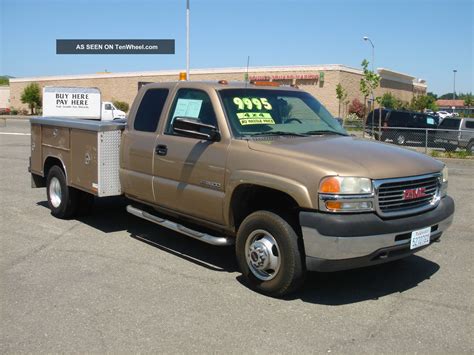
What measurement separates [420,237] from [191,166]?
232cm

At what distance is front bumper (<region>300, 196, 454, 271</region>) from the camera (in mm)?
4180

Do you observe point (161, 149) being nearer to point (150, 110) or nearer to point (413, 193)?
point (150, 110)

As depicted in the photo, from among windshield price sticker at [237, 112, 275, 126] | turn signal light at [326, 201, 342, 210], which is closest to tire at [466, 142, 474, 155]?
windshield price sticker at [237, 112, 275, 126]

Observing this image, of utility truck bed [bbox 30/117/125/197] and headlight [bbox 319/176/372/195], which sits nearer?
headlight [bbox 319/176/372/195]

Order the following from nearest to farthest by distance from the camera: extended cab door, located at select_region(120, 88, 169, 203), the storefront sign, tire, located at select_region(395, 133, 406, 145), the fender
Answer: the fender
extended cab door, located at select_region(120, 88, 169, 203)
tire, located at select_region(395, 133, 406, 145)
the storefront sign

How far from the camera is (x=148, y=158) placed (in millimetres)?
6031

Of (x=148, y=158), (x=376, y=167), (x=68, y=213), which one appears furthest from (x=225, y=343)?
(x=68, y=213)

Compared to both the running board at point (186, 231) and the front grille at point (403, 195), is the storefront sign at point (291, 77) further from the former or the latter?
the front grille at point (403, 195)

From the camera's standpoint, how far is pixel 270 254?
15.4 ft

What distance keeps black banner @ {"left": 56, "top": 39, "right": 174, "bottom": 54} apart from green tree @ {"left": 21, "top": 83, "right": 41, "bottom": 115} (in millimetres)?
42245

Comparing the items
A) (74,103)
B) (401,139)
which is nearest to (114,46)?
(401,139)

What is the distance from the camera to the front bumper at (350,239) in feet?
13.7

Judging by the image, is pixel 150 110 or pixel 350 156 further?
pixel 150 110

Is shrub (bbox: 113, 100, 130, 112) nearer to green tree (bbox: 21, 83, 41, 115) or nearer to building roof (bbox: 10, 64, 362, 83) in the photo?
building roof (bbox: 10, 64, 362, 83)
